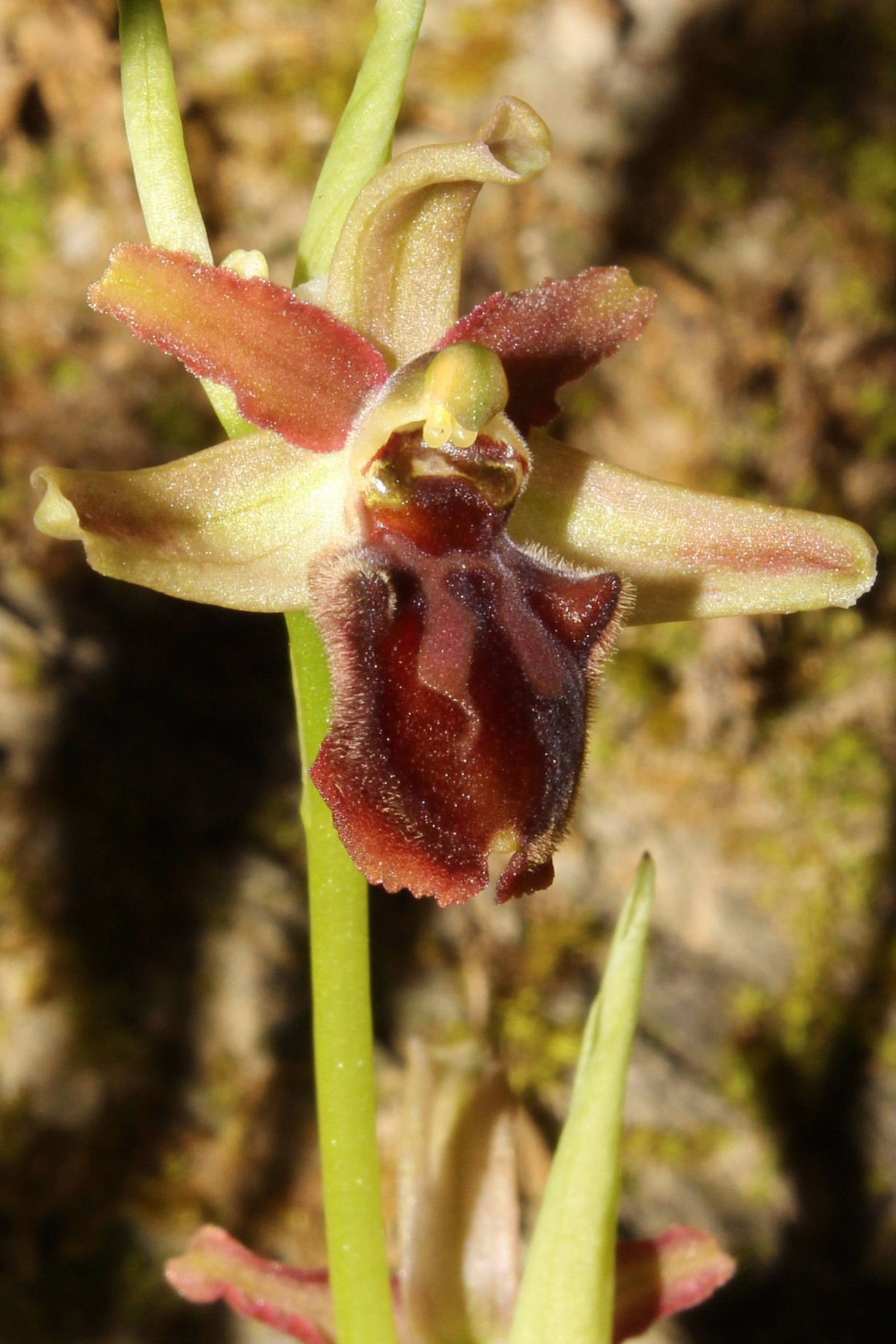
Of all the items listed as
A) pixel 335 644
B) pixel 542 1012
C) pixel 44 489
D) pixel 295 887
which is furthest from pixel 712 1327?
pixel 44 489

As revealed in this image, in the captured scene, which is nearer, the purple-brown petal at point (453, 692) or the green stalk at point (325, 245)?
the purple-brown petal at point (453, 692)

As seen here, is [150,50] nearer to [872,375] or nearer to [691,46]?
[872,375]

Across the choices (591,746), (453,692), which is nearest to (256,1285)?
(453,692)

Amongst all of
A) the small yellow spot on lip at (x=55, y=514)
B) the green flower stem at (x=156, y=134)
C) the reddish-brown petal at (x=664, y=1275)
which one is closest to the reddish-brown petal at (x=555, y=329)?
the green flower stem at (x=156, y=134)

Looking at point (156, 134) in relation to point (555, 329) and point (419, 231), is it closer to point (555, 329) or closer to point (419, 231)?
point (419, 231)

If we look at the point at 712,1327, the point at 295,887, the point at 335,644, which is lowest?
the point at 712,1327

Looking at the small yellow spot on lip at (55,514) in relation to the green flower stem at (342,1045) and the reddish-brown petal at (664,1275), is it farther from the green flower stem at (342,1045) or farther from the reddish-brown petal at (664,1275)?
the reddish-brown petal at (664,1275)
